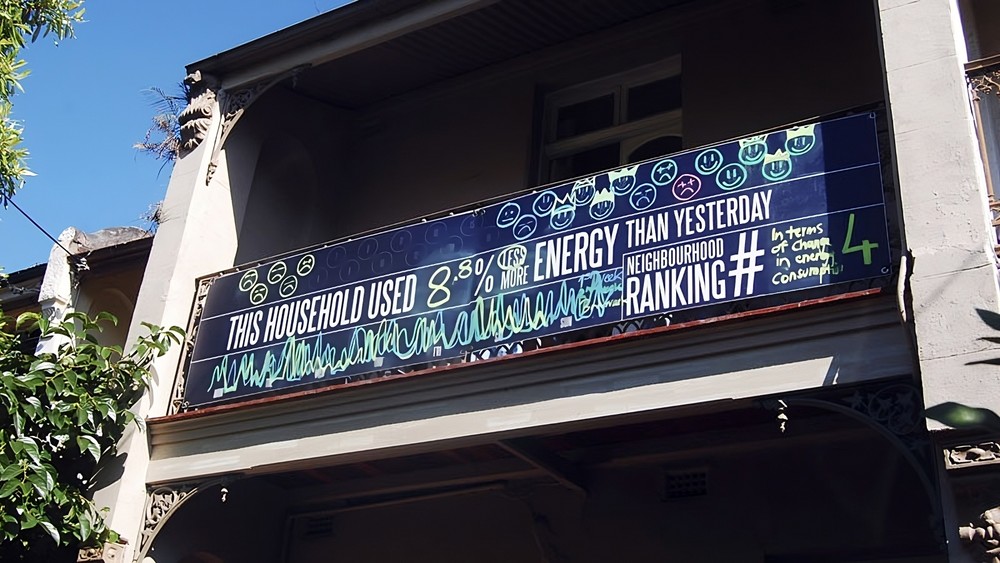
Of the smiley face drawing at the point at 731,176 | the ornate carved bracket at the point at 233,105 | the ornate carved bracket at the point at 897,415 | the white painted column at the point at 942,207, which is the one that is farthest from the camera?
the ornate carved bracket at the point at 233,105

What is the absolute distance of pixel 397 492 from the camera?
823 cm

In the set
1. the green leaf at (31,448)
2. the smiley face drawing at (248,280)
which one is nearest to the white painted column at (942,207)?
the smiley face drawing at (248,280)

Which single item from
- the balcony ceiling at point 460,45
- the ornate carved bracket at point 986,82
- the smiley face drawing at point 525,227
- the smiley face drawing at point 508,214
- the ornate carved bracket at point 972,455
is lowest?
the ornate carved bracket at point 972,455

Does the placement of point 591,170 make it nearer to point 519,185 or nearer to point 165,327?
point 519,185

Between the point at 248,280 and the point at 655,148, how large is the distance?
346 centimetres

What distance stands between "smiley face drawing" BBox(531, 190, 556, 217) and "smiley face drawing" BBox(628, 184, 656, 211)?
55 cm

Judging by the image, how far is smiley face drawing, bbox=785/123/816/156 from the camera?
5852 millimetres

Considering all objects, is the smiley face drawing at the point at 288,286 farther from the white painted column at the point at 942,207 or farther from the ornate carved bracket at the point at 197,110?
the white painted column at the point at 942,207

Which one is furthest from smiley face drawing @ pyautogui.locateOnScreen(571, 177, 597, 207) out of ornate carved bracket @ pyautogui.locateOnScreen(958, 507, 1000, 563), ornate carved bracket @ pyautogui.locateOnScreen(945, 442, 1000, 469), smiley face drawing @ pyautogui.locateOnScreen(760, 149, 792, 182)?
ornate carved bracket @ pyautogui.locateOnScreen(958, 507, 1000, 563)

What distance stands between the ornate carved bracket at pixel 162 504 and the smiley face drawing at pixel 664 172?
3.48m

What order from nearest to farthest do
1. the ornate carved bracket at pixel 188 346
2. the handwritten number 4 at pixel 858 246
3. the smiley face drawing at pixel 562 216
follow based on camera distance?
the handwritten number 4 at pixel 858 246, the smiley face drawing at pixel 562 216, the ornate carved bracket at pixel 188 346

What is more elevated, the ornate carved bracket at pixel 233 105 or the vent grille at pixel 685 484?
the ornate carved bracket at pixel 233 105

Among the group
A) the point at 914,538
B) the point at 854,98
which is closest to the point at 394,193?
the point at 854,98

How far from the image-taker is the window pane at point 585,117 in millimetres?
9117
